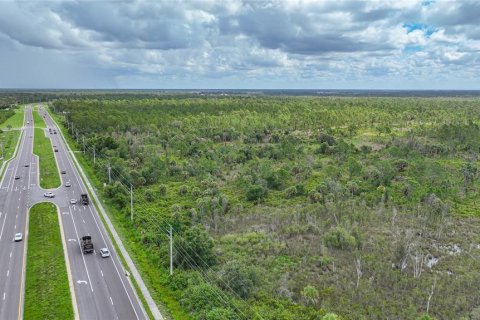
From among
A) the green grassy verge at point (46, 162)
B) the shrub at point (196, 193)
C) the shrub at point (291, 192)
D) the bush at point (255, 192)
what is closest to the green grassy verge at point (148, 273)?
the shrub at point (196, 193)

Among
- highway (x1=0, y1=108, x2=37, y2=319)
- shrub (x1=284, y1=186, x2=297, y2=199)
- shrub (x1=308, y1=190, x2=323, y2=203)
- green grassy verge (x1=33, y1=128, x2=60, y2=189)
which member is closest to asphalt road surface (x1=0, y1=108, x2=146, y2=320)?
highway (x1=0, y1=108, x2=37, y2=319)

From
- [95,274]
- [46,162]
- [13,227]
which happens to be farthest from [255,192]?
[46,162]

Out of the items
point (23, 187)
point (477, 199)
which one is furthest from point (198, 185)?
point (477, 199)

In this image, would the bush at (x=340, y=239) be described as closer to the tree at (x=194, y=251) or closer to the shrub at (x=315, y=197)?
the tree at (x=194, y=251)

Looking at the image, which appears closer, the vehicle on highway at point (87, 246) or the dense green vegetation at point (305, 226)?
the dense green vegetation at point (305, 226)

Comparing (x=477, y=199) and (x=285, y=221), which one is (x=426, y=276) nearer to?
(x=285, y=221)

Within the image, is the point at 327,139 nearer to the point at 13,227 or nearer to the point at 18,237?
the point at 13,227
